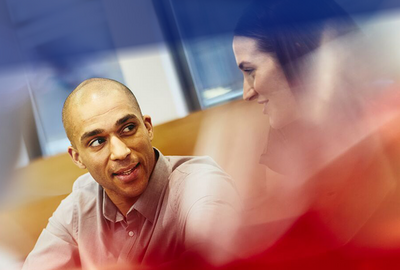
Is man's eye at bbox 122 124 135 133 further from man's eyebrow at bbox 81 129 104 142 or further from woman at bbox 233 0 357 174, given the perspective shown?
woman at bbox 233 0 357 174

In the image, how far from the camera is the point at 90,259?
0.66 m

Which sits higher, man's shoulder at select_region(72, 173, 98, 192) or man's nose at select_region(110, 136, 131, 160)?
man's nose at select_region(110, 136, 131, 160)

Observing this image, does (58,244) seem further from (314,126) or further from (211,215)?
(314,126)

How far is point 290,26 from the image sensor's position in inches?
26.8

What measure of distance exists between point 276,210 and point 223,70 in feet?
0.88

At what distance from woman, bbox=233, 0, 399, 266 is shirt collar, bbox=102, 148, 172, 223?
18cm

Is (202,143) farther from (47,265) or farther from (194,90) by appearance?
(47,265)

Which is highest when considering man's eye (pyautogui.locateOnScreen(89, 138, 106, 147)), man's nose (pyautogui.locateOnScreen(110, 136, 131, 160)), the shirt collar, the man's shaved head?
the man's shaved head

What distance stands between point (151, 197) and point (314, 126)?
322 millimetres

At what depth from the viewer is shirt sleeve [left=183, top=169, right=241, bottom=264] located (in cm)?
64

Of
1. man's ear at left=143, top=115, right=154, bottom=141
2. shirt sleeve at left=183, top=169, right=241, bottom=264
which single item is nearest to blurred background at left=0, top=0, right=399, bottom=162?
man's ear at left=143, top=115, right=154, bottom=141

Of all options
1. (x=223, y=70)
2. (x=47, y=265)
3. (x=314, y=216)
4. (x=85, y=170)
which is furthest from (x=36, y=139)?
(x=314, y=216)

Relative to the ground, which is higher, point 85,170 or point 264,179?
point 85,170

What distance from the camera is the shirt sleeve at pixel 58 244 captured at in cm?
65
